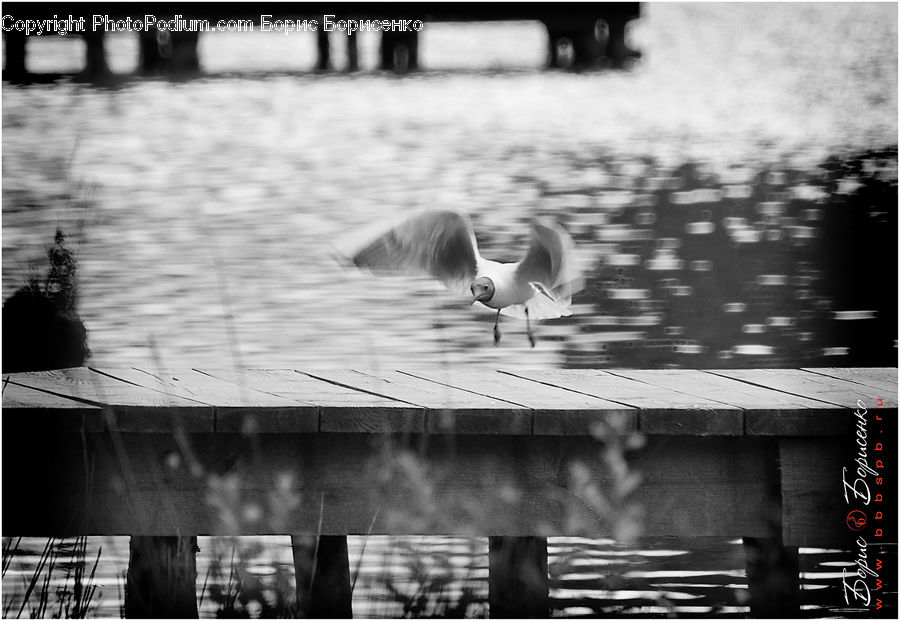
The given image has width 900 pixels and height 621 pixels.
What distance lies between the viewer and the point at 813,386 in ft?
4.34

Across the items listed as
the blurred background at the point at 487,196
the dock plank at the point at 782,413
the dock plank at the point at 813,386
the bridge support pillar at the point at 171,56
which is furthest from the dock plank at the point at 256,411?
the bridge support pillar at the point at 171,56

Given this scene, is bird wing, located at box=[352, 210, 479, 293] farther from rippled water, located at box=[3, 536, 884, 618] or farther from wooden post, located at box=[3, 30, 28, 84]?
wooden post, located at box=[3, 30, 28, 84]

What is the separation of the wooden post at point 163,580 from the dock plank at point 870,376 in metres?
0.96

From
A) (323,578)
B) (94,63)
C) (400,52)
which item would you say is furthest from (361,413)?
(400,52)

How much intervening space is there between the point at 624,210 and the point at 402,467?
1.74m

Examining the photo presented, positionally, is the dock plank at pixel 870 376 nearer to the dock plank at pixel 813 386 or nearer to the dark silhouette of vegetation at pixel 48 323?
the dock plank at pixel 813 386

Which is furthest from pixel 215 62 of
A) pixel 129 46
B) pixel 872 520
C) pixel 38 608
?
pixel 872 520

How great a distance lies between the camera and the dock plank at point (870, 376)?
130cm

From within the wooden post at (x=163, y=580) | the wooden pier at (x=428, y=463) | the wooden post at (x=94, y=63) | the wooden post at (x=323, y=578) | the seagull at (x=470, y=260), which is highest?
the wooden post at (x=94, y=63)

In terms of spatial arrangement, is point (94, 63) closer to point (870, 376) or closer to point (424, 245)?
point (424, 245)

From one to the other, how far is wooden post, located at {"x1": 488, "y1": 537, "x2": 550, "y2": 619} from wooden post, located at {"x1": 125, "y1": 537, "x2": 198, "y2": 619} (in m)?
0.45

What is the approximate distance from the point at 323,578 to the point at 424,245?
592 mm

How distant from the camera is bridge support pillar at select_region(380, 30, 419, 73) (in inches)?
134

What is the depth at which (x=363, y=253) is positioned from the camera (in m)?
1.65
